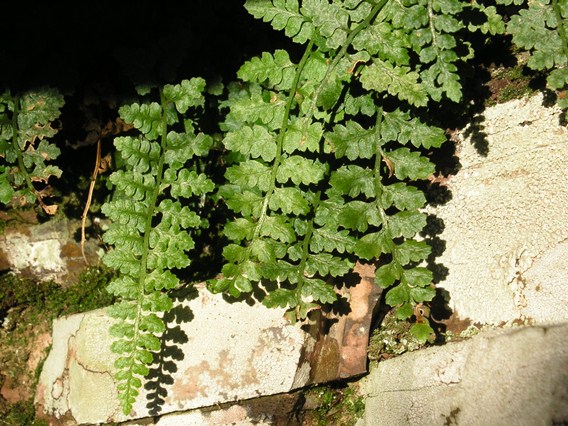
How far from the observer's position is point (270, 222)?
2.68m

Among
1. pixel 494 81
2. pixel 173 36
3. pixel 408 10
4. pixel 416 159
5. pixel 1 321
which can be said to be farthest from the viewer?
pixel 1 321

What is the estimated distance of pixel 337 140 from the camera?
103 inches

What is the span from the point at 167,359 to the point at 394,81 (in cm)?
196

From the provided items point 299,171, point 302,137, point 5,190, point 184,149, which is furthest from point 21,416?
point 302,137

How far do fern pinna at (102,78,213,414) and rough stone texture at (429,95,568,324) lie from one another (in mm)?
1394

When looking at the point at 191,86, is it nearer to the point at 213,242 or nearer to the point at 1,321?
the point at 213,242

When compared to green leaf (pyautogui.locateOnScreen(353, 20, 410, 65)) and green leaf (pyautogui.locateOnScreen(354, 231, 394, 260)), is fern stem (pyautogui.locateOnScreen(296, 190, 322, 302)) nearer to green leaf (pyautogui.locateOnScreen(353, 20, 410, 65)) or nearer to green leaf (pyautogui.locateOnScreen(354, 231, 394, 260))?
green leaf (pyautogui.locateOnScreen(354, 231, 394, 260))

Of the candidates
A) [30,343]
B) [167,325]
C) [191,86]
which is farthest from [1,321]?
[191,86]

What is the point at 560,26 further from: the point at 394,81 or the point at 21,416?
the point at 21,416

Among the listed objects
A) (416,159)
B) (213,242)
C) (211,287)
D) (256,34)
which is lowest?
(211,287)

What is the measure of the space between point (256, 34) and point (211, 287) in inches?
57.0

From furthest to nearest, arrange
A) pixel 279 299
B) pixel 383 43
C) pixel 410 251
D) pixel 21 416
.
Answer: pixel 21 416 < pixel 279 299 < pixel 410 251 < pixel 383 43

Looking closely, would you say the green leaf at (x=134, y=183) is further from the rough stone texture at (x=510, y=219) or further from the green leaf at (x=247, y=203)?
the rough stone texture at (x=510, y=219)

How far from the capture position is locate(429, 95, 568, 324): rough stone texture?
2773 mm
